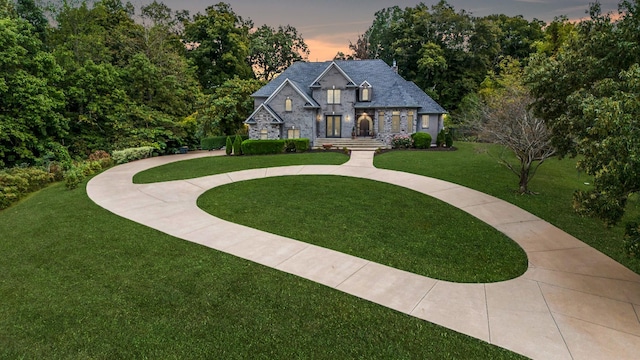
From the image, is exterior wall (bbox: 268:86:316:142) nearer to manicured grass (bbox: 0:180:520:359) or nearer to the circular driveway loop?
the circular driveway loop

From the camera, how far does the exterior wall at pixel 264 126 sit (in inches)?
1147

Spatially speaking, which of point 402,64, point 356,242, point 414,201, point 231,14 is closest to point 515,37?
point 402,64

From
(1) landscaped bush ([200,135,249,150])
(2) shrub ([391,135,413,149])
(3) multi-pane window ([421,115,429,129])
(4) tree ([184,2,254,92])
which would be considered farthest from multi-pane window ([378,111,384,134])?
(4) tree ([184,2,254,92])

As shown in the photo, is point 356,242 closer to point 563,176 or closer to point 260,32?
point 563,176

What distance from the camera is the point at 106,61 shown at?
26.7m

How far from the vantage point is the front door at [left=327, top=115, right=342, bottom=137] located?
31.0 m

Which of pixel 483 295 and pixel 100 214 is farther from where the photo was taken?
pixel 100 214

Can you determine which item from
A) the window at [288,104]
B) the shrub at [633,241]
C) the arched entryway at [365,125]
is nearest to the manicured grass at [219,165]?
the window at [288,104]

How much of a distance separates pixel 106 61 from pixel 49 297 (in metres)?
27.3

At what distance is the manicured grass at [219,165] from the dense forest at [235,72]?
Result: 7.51 metres

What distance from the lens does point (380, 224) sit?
9.52m

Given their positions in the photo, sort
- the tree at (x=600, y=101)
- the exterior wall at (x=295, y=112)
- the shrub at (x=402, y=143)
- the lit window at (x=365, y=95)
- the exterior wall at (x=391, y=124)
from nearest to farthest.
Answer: the tree at (x=600, y=101), the shrub at (x=402, y=143), the exterior wall at (x=295, y=112), the exterior wall at (x=391, y=124), the lit window at (x=365, y=95)

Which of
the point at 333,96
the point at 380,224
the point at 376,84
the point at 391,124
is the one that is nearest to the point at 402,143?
the point at 391,124

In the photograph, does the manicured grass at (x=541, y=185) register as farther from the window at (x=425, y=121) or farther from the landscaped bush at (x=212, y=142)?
the landscaped bush at (x=212, y=142)
